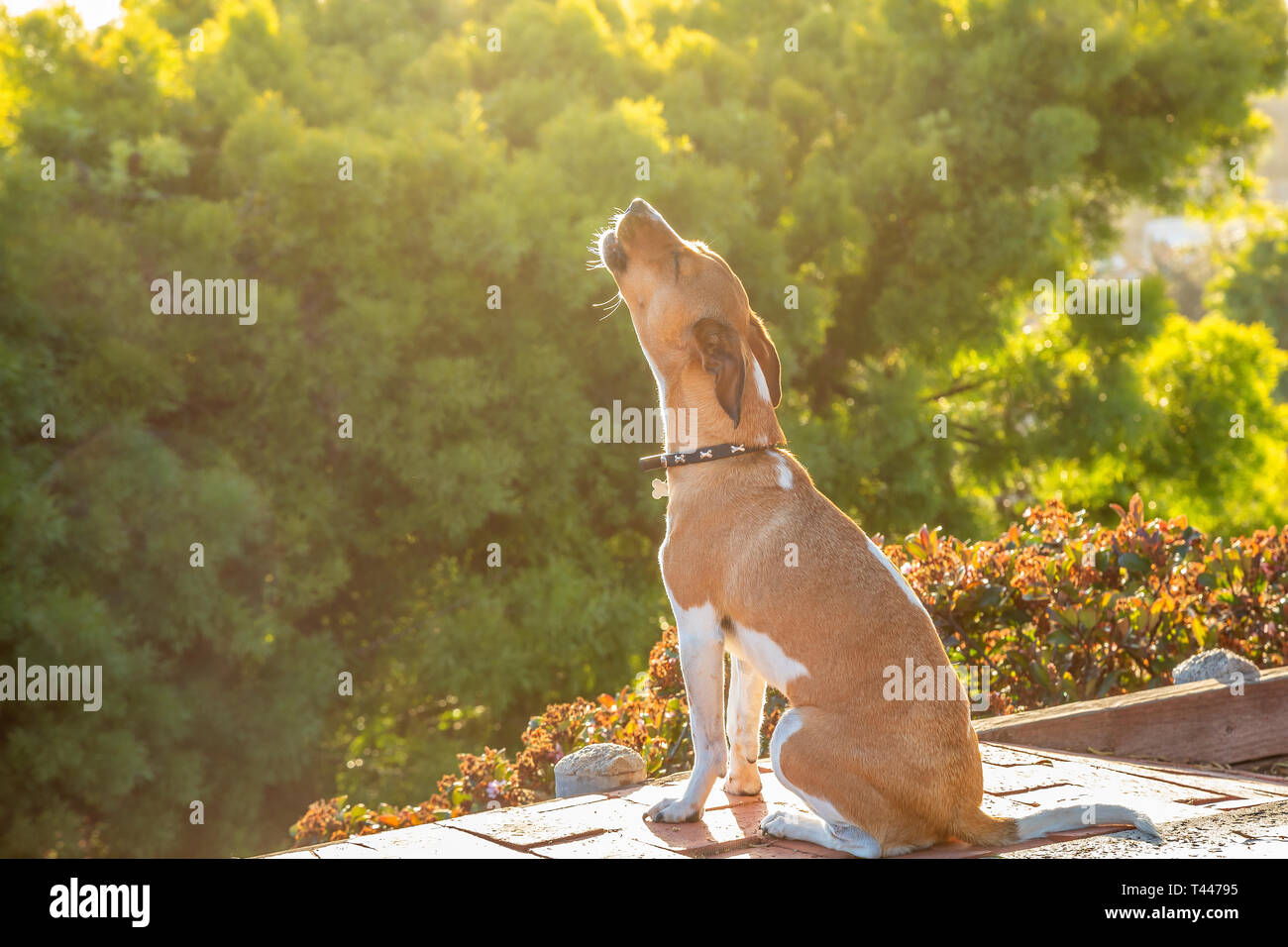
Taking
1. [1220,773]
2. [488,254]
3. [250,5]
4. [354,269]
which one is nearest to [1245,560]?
[1220,773]

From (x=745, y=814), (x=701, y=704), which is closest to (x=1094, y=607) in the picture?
(x=745, y=814)

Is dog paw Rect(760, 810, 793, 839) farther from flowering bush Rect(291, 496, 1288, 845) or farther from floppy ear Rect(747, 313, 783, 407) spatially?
flowering bush Rect(291, 496, 1288, 845)

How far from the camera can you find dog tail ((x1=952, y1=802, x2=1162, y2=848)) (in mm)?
2777

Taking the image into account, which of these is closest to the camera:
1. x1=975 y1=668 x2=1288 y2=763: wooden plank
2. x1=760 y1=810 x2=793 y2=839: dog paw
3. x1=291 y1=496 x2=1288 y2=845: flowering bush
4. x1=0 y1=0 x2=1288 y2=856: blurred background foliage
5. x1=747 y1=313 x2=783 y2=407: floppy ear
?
x1=760 y1=810 x2=793 y2=839: dog paw

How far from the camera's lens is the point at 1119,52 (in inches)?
471

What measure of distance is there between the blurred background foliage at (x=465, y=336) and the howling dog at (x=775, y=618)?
5.15 m

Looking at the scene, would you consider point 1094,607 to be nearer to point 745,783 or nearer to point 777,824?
point 745,783

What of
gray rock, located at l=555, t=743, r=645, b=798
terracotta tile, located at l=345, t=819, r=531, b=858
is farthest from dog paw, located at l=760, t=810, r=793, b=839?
gray rock, located at l=555, t=743, r=645, b=798

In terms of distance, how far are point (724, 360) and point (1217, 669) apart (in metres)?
2.16

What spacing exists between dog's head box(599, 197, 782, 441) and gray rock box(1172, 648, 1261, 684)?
1854 mm

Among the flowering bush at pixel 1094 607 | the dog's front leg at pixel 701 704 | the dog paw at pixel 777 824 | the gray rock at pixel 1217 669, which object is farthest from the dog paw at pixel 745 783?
the gray rock at pixel 1217 669

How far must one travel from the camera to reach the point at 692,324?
3297 millimetres
